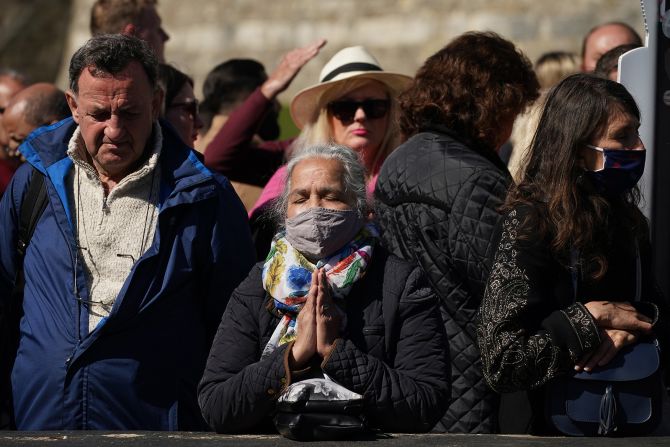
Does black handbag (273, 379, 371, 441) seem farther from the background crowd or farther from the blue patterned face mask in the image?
the blue patterned face mask

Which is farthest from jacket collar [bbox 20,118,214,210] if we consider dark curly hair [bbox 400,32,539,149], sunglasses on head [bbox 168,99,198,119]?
sunglasses on head [bbox 168,99,198,119]

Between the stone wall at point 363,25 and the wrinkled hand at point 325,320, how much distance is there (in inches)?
396

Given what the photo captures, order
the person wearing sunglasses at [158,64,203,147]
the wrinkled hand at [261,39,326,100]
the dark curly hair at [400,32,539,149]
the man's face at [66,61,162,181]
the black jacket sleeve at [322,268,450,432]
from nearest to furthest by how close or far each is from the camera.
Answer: the black jacket sleeve at [322,268,450,432] < the man's face at [66,61,162,181] < the dark curly hair at [400,32,539,149] < the person wearing sunglasses at [158,64,203,147] < the wrinkled hand at [261,39,326,100]

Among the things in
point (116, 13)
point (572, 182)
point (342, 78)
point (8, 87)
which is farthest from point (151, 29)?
point (572, 182)

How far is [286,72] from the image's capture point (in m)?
6.75

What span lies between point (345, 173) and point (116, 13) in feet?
12.0

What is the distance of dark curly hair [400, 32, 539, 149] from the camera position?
4.87 metres

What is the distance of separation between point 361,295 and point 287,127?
9965 mm

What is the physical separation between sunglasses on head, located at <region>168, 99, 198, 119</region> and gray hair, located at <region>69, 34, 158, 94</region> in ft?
4.79

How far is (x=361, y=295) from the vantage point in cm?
401

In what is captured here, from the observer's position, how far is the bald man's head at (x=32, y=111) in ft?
21.7

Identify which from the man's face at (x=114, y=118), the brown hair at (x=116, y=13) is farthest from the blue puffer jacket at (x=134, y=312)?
the brown hair at (x=116, y=13)

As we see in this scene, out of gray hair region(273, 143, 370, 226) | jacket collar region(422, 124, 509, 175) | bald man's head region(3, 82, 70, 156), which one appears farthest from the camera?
bald man's head region(3, 82, 70, 156)

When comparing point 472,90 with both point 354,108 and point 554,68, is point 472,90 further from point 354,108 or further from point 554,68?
point 554,68
